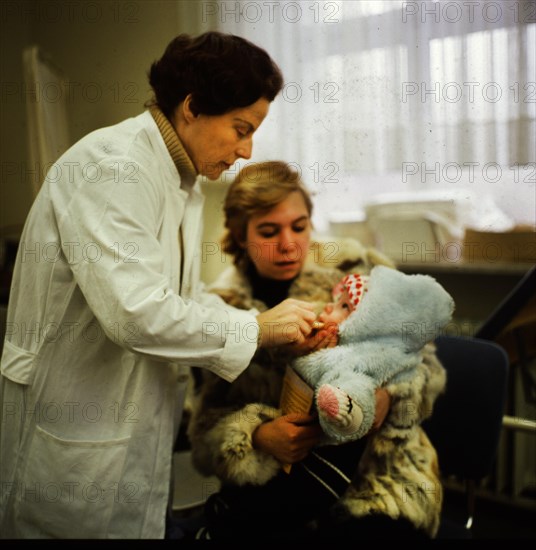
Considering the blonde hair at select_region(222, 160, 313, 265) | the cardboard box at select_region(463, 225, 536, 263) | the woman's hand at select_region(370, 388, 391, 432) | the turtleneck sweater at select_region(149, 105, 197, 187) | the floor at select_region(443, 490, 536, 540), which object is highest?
the turtleneck sweater at select_region(149, 105, 197, 187)

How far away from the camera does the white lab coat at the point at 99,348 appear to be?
3.18ft

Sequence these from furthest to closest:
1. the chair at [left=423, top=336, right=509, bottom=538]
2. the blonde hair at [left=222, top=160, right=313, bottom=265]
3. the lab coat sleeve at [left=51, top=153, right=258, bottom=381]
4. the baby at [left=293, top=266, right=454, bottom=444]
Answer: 1. the chair at [left=423, top=336, right=509, bottom=538]
2. the blonde hair at [left=222, top=160, right=313, bottom=265]
3. the baby at [left=293, top=266, right=454, bottom=444]
4. the lab coat sleeve at [left=51, top=153, right=258, bottom=381]

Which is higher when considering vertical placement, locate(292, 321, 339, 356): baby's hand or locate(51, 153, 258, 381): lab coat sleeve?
locate(51, 153, 258, 381): lab coat sleeve

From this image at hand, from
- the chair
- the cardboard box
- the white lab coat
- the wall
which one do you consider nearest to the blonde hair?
the white lab coat

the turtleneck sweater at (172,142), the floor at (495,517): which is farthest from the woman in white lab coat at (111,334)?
the floor at (495,517)

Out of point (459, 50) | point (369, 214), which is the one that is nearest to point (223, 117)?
point (459, 50)

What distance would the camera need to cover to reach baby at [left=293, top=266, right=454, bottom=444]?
3.45 feet

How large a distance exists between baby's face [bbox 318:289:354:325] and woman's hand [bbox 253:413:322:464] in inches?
6.8

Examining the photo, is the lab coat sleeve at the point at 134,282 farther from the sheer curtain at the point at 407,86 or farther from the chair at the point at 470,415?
the chair at the point at 470,415

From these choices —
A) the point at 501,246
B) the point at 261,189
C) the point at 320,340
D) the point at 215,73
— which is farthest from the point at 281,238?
the point at 501,246

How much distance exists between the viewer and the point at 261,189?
1.22 meters

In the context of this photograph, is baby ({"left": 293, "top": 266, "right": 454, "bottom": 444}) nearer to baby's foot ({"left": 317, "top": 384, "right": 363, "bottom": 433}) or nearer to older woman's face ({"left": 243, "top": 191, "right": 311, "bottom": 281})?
baby's foot ({"left": 317, "top": 384, "right": 363, "bottom": 433})

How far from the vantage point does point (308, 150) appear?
1.18 m

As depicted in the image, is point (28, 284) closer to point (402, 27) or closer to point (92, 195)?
point (92, 195)
